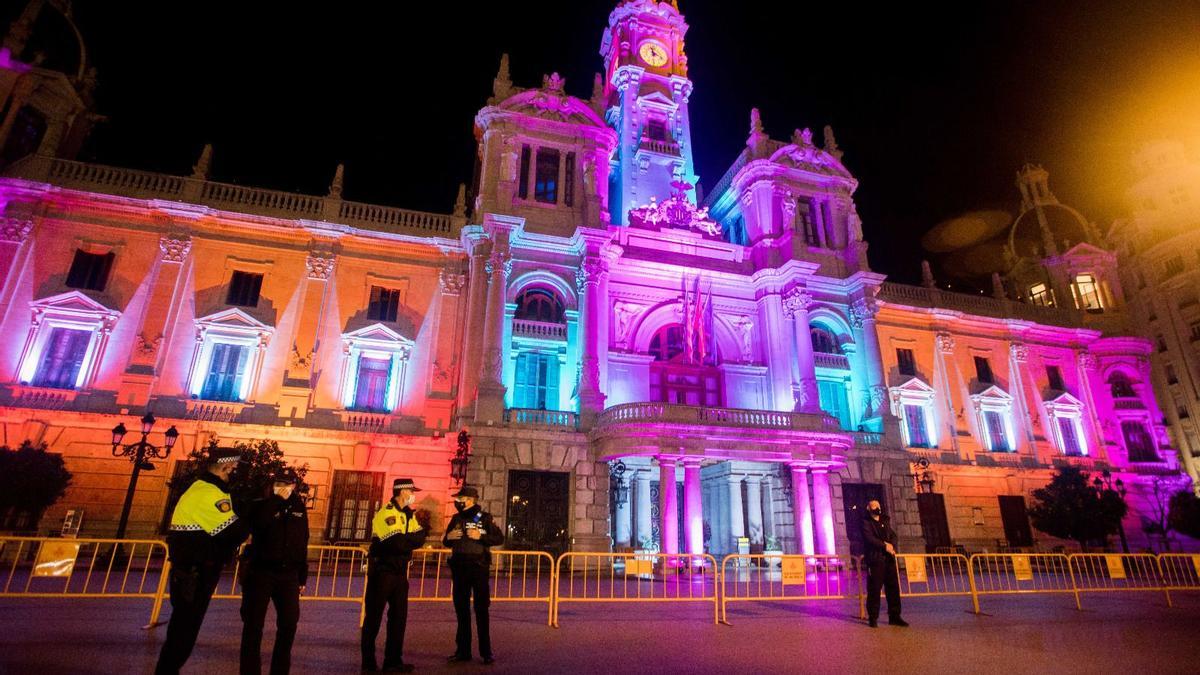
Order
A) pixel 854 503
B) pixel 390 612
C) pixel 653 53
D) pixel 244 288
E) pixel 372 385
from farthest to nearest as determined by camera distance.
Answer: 1. pixel 653 53
2. pixel 854 503
3. pixel 244 288
4. pixel 372 385
5. pixel 390 612

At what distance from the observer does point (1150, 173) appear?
4084cm

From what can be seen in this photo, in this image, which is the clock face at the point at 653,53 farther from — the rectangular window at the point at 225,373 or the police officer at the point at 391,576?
the police officer at the point at 391,576

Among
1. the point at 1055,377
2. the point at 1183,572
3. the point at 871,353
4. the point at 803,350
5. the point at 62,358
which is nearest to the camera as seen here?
the point at 1183,572

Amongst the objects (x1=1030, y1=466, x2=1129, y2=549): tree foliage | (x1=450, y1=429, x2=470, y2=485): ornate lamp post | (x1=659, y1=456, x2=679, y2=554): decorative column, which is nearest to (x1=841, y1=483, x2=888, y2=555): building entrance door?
(x1=1030, y1=466, x2=1129, y2=549): tree foliage

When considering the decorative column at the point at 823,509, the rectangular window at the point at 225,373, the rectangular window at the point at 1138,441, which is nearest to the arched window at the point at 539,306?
the rectangular window at the point at 225,373

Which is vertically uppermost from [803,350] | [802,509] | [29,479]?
[803,350]

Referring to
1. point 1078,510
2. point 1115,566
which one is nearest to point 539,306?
point 1115,566

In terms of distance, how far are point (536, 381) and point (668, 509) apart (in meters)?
7.65

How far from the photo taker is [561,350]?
24.8m

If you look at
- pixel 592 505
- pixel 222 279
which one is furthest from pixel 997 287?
pixel 222 279

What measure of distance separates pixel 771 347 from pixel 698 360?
4.23 meters

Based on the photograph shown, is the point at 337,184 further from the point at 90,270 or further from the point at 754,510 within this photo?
the point at 754,510

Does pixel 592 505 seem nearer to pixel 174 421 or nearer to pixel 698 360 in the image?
pixel 698 360

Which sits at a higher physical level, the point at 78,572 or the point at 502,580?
the point at 78,572
